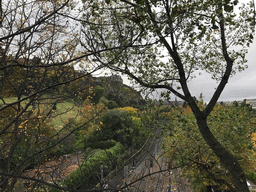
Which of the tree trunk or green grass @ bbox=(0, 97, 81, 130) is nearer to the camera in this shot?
green grass @ bbox=(0, 97, 81, 130)

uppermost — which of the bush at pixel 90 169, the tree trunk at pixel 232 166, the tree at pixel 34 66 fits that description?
the tree at pixel 34 66

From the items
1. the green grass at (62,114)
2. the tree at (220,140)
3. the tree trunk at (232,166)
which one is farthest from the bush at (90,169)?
the tree at (220,140)

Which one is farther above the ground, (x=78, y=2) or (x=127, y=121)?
(x=78, y=2)

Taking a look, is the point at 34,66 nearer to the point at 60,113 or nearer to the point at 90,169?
the point at 60,113

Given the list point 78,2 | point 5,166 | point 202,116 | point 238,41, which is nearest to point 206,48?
point 238,41

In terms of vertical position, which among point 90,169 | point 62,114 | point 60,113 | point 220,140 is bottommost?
point 90,169

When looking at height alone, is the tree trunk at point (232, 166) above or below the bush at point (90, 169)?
above

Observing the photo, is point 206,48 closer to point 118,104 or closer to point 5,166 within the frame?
point 5,166

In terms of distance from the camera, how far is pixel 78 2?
12.5ft

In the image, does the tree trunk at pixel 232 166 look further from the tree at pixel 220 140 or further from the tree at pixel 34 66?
the tree at pixel 34 66

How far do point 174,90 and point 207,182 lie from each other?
7.50 meters

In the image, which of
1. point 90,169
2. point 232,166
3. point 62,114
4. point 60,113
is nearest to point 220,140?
point 232,166

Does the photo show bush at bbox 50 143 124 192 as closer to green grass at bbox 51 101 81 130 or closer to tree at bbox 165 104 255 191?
green grass at bbox 51 101 81 130

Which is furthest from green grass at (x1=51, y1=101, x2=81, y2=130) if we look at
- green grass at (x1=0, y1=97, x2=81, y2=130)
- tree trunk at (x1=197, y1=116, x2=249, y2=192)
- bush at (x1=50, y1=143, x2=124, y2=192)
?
tree trunk at (x1=197, y1=116, x2=249, y2=192)
